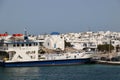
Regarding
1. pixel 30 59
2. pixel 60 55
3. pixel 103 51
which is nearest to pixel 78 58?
pixel 60 55

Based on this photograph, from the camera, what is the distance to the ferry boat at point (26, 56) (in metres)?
27.8

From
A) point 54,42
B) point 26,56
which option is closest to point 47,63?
point 26,56

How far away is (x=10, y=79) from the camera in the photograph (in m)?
19.0

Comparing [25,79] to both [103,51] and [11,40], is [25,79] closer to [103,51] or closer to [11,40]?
[11,40]

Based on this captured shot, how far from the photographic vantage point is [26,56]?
28.0m

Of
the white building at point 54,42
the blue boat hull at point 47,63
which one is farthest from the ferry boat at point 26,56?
the white building at point 54,42

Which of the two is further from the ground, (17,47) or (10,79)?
(17,47)

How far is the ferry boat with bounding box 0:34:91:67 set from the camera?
27.8m

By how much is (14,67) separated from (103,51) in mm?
14352

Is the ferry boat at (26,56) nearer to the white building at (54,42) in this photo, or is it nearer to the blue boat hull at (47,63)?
the blue boat hull at (47,63)

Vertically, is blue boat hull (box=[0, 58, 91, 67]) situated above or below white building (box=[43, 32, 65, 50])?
below

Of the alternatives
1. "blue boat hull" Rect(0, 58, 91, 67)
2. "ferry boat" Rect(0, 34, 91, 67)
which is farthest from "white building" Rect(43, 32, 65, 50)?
"ferry boat" Rect(0, 34, 91, 67)

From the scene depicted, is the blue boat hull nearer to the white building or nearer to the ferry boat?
the ferry boat

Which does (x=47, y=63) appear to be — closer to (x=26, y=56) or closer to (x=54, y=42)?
(x=26, y=56)
